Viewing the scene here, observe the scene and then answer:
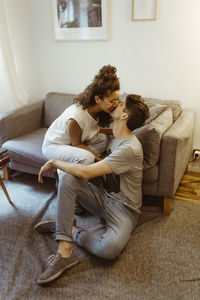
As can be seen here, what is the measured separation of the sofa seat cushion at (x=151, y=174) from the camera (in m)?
2.02

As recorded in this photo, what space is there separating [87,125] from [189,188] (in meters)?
1.10

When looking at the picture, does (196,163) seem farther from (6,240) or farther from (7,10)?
(7,10)

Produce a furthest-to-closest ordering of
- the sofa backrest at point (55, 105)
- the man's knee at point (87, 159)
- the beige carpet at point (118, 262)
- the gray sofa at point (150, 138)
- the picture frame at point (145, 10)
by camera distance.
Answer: the sofa backrest at point (55, 105)
the picture frame at point (145, 10)
the gray sofa at point (150, 138)
the man's knee at point (87, 159)
the beige carpet at point (118, 262)

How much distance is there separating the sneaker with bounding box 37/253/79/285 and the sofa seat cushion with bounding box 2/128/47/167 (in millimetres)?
843

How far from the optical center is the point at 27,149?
2381 millimetres

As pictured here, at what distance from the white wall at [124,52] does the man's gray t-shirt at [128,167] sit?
1.11m

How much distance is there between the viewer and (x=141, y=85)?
2760 millimetres

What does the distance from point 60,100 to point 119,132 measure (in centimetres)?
124

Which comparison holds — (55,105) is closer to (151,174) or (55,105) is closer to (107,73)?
(107,73)

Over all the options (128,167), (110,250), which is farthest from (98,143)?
(110,250)

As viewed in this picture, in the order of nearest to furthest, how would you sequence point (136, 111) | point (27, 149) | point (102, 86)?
point (136, 111) → point (102, 86) → point (27, 149)

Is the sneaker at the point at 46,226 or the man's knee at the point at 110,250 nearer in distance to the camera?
the man's knee at the point at 110,250

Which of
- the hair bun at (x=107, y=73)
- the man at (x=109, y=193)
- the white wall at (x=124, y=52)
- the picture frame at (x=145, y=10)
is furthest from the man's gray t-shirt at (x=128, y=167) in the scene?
the picture frame at (x=145, y=10)

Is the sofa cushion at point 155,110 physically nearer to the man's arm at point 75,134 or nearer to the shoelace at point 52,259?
the man's arm at point 75,134
